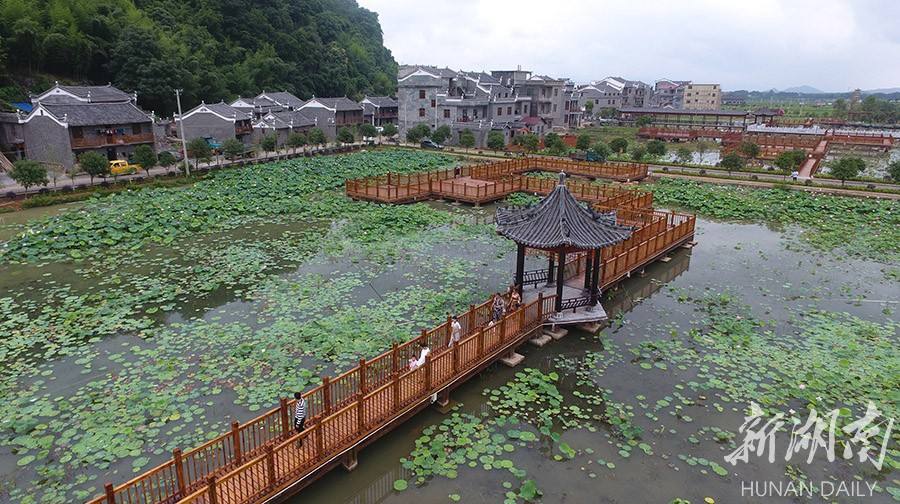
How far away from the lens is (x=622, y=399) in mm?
11562

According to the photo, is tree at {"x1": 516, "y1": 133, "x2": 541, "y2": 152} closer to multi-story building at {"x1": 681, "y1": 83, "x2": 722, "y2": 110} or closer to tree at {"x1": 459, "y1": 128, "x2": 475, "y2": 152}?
tree at {"x1": 459, "y1": 128, "x2": 475, "y2": 152}

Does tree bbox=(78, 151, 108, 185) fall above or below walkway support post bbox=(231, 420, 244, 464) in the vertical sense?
above

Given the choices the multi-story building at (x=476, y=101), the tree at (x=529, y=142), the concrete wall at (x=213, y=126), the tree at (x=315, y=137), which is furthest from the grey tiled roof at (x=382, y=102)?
the tree at (x=529, y=142)

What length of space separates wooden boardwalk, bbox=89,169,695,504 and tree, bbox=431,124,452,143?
42.5 m

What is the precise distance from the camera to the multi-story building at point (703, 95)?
129500 mm

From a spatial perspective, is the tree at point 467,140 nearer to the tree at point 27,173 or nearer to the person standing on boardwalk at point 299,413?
the tree at point 27,173

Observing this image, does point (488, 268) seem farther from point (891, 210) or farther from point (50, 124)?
point (50, 124)

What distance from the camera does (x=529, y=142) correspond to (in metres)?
49.2

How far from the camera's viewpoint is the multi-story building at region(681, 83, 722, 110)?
425ft

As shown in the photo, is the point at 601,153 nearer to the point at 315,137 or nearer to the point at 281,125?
the point at 315,137

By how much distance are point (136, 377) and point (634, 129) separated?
80547 mm

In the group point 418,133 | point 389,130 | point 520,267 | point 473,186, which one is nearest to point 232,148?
point 418,133

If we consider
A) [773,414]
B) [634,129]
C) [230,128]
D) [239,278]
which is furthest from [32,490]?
[634,129]

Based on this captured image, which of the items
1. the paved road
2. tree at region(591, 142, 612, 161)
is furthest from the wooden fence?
tree at region(591, 142, 612, 161)
